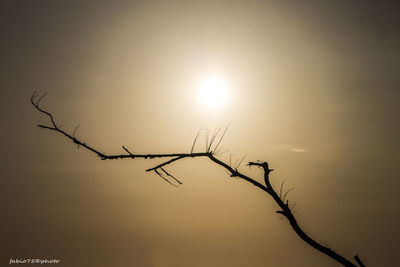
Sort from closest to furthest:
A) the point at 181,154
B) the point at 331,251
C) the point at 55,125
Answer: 1. the point at 331,251
2. the point at 181,154
3. the point at 55,125

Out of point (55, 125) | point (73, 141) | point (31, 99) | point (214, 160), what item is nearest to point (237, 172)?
point (214, 160)

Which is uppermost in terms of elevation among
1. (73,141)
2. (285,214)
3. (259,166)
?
(259,166)

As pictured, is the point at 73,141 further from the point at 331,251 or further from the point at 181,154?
the point at 331,251

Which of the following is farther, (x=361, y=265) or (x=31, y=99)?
(x=31, y=99)

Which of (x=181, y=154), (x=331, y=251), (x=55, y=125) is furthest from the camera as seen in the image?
(x=55, y=125)

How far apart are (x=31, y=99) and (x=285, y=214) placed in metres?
3.18

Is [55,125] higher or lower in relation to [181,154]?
lower

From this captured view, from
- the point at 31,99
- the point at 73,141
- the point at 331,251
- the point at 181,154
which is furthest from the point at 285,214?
the point at 31,99

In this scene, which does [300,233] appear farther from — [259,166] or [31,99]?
[31,99]

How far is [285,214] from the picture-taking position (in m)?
4.04

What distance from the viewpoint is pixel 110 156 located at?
161 inches

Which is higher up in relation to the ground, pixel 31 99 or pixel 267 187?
pixel 267 187

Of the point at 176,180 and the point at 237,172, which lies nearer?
the point at 237,172

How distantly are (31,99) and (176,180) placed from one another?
1964 millimetres
